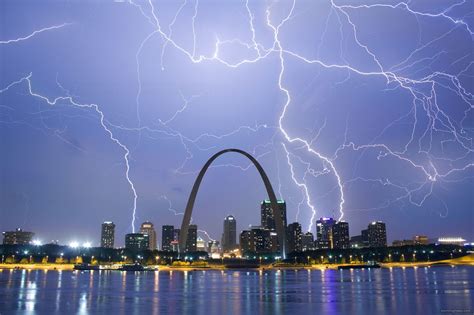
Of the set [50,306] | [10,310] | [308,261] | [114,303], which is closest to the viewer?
[10,310]

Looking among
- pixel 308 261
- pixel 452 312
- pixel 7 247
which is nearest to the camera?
pixel 452 312

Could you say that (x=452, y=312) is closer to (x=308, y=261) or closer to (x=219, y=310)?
(x=219, y=310)

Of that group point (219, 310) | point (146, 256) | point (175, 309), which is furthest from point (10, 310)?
point (146, 256)

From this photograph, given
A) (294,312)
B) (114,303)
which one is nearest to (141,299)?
(114,303)

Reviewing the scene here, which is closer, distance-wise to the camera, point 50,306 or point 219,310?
point 219,310

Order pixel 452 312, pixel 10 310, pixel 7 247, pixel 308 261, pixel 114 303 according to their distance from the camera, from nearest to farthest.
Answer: pixel 452 312
pixel 10 310
pixel 114 303
pixel 7 247
pixel 308 261

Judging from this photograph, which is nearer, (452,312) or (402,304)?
(452,312)

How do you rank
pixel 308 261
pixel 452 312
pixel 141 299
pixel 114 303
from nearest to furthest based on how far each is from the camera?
pixel 452 312 → pixel 114 303 → pixel 141 299 → pixel 308 261

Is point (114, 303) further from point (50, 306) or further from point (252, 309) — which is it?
point (252, 309)
